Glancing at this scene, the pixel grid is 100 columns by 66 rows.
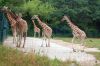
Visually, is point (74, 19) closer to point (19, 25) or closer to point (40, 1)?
point (40, 1)

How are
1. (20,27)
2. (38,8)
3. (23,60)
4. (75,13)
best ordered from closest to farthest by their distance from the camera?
(23,60) < (20,27) < (38,8) < (75,13)

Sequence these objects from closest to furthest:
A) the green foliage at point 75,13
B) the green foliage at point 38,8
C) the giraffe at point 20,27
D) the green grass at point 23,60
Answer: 1. the green grass at point 23,60
2. the giraffe at point 20,27
3. the green foliage at point 38,8
4. the green foliage at point 75,13

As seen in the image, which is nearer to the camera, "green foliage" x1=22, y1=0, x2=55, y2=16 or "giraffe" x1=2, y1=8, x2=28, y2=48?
"giraffe" x1=2, y1=8, x2=28, y2=48

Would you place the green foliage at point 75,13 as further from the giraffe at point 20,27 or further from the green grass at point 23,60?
the green grass at point 23,60

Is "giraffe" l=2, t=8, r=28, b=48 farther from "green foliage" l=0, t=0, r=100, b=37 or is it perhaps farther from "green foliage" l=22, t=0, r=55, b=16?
"green foliage" l=0, t=0, r=100, b=37

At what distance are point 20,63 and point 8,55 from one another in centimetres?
117

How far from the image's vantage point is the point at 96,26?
55.6m

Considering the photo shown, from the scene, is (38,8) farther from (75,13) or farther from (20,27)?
(20,27)

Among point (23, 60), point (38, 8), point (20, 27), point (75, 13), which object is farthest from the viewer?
point (75, 13)

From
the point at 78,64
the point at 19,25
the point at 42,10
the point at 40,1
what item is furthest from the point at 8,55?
the point at 40,1

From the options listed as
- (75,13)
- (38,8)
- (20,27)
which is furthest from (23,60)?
(75,13)

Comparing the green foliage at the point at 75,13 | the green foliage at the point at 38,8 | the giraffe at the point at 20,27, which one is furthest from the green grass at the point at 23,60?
the green foliage at the point at 75,13

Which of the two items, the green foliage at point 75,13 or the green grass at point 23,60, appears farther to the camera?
the green foliage at point 75,13

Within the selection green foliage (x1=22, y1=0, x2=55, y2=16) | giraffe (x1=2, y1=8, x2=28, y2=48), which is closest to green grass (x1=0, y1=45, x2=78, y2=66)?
giraffe (x1=2, y1=8, x2=28, y2=48)
